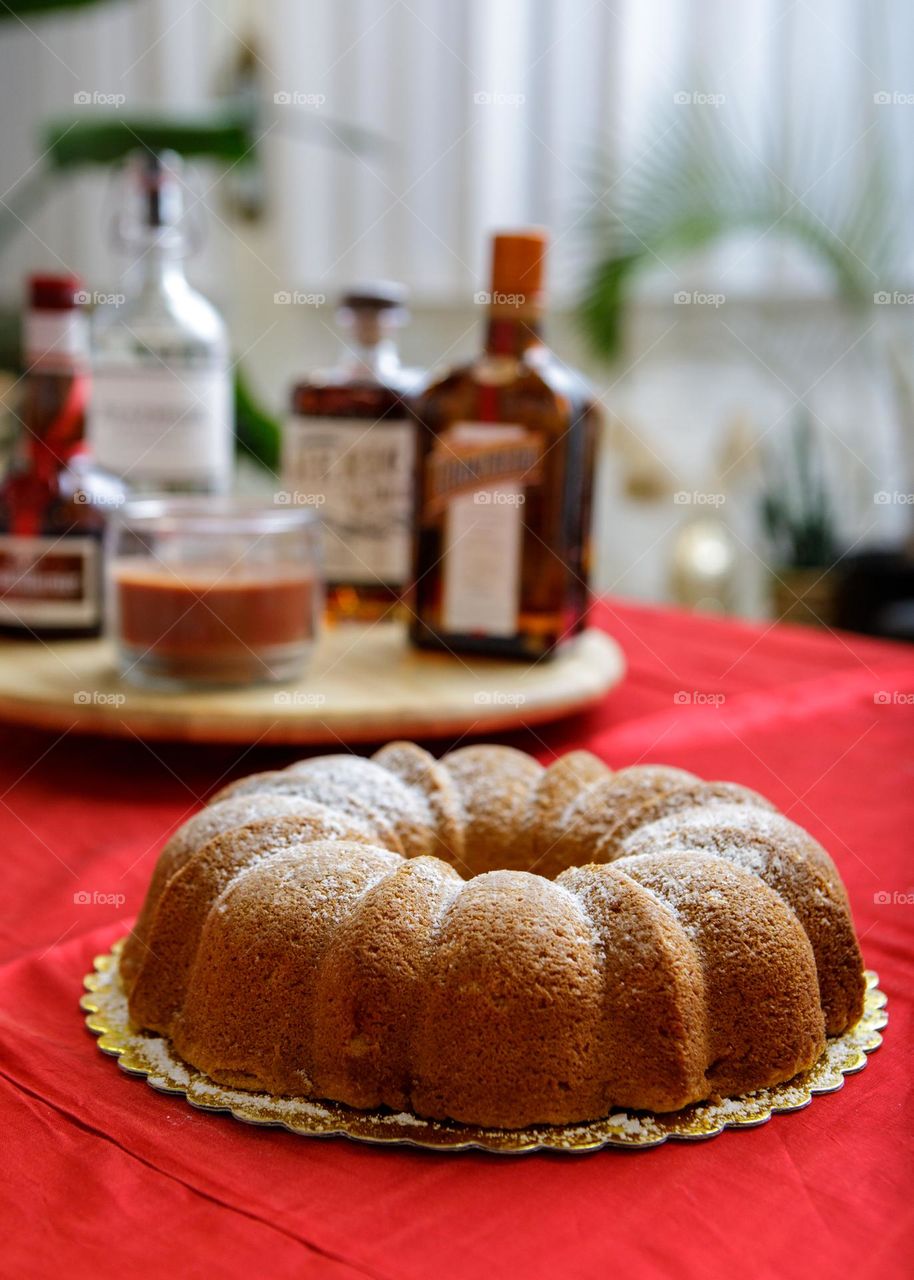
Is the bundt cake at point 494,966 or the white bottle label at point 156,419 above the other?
the white bottle label at point 156,419

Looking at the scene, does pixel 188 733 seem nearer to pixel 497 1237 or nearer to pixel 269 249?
pixel 497 1237

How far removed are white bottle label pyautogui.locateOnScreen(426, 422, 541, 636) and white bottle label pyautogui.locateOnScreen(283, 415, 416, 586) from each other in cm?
16

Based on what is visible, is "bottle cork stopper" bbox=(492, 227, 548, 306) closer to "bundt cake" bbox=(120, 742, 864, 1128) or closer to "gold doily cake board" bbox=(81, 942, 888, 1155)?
"bundt cake" bbox=(120, 742, 864, 1128)

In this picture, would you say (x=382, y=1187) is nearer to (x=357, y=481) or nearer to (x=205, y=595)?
(x=205, y=595)

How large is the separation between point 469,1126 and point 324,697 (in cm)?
65

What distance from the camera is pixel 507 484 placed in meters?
1.34

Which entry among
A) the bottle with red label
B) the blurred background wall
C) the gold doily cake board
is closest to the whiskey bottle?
the bottle with red label

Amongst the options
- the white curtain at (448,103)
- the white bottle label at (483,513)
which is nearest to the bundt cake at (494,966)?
the white bottle label at (483,513)

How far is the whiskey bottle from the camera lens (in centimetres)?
153

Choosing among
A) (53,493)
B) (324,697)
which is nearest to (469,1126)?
(324,697)

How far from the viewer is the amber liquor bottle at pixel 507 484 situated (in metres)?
1.32

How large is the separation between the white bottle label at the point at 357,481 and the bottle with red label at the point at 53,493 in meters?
0.23

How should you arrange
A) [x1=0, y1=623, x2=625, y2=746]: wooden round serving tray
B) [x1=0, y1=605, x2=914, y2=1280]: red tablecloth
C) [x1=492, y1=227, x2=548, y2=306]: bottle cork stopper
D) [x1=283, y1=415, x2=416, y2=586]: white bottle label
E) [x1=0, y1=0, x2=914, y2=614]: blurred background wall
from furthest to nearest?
[x1=0, y1=0, x2=914, y2=614]: blurred background wall
[x1=283, y1=415, x2=416, y2=586]: white bottle label
[x1=492, y1=227, x2=548, y2=306]: bottle cork stopper
[x1=0, y1=623, x2=625, y2=746]: wooden round serving tray
[x1=0, y1=605, x2=914, y2=1280]: red tablecloth

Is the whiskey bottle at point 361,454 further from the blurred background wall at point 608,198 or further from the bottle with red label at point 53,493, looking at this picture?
the blurred background wall at point 608,198
